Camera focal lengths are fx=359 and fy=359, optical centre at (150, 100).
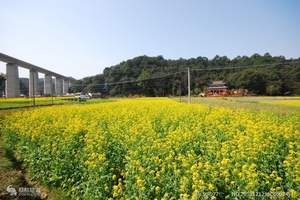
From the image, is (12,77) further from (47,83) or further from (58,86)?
(58,86)

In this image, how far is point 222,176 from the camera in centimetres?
565

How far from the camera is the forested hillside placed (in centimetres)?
7969

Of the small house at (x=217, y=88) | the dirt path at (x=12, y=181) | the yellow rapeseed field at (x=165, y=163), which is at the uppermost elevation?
the small house at (x=217, y=88)

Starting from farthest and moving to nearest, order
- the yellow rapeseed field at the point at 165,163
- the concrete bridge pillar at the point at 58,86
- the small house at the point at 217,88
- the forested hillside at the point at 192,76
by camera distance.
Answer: the concrete bridge pillar at the point at 58,86 → the small house at the point at 217,88 → the forested hillside at the point at 192,76 → the yellow rapeseed field at the point at 165,163

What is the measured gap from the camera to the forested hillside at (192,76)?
261 ft

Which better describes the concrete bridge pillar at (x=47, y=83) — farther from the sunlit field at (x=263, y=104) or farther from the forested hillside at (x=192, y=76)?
the sunlit field at (x=263, y=104)

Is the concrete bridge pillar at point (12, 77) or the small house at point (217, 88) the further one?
the small house at point (217, 88)

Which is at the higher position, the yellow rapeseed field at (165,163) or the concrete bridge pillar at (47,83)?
the concrete bridge pillar at (47,83)

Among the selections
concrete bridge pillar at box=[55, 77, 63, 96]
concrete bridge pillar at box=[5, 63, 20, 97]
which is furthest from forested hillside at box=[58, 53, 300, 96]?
concrete bridge pillar at box=[5, 63, 20, 97]

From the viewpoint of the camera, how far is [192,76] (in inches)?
4193

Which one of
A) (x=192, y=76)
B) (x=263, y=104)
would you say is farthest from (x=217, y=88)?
(x=263, y=104)

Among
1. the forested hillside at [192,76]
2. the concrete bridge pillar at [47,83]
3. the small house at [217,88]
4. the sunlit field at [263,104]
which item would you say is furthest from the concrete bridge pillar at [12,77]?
the small house at [217,88]

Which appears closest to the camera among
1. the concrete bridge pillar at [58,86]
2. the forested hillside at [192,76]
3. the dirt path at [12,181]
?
the dirt path at [12,181]

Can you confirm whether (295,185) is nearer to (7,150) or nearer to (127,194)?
(127,194)
